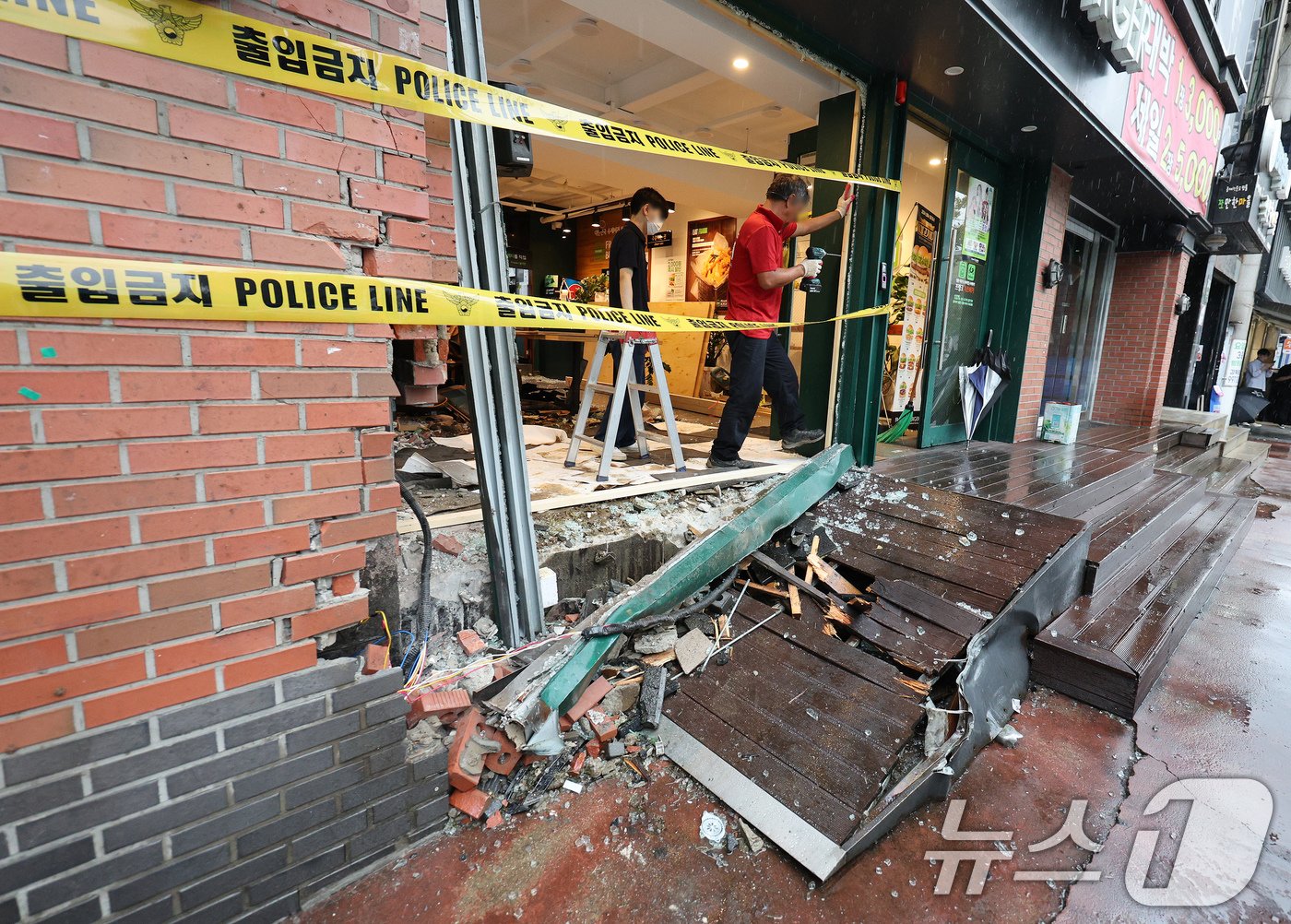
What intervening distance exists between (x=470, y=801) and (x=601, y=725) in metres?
0.53

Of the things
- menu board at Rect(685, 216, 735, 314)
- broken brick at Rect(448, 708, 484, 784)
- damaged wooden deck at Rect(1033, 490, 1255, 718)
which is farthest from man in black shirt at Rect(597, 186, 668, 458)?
menu board at Rect(685, 216, 735, 314)

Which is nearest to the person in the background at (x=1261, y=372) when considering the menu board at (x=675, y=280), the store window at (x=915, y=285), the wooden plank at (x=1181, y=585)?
the wooden plank at (x=1181, y=585)

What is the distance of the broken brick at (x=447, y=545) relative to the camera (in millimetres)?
2465

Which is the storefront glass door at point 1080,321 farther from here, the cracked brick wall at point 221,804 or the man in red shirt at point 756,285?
the cracked brick wall at point 221,804

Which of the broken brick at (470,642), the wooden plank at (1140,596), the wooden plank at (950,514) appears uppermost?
the wooden plank at (950,514)

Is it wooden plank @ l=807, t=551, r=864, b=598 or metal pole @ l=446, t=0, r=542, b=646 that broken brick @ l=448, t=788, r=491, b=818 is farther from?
wooden plank @ l=807, t=551, r=864, b=598

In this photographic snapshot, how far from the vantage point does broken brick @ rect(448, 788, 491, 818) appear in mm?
1979

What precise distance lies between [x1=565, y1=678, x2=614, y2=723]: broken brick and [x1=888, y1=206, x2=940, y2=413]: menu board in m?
4.85

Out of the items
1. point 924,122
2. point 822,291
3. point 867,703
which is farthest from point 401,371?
point 924,122

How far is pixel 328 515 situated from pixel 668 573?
59.1 inches

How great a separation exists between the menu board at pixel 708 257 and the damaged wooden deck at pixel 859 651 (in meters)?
6.14

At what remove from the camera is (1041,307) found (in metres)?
6.51

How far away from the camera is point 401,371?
2441mm

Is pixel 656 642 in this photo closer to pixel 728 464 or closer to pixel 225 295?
pixel 728 464
